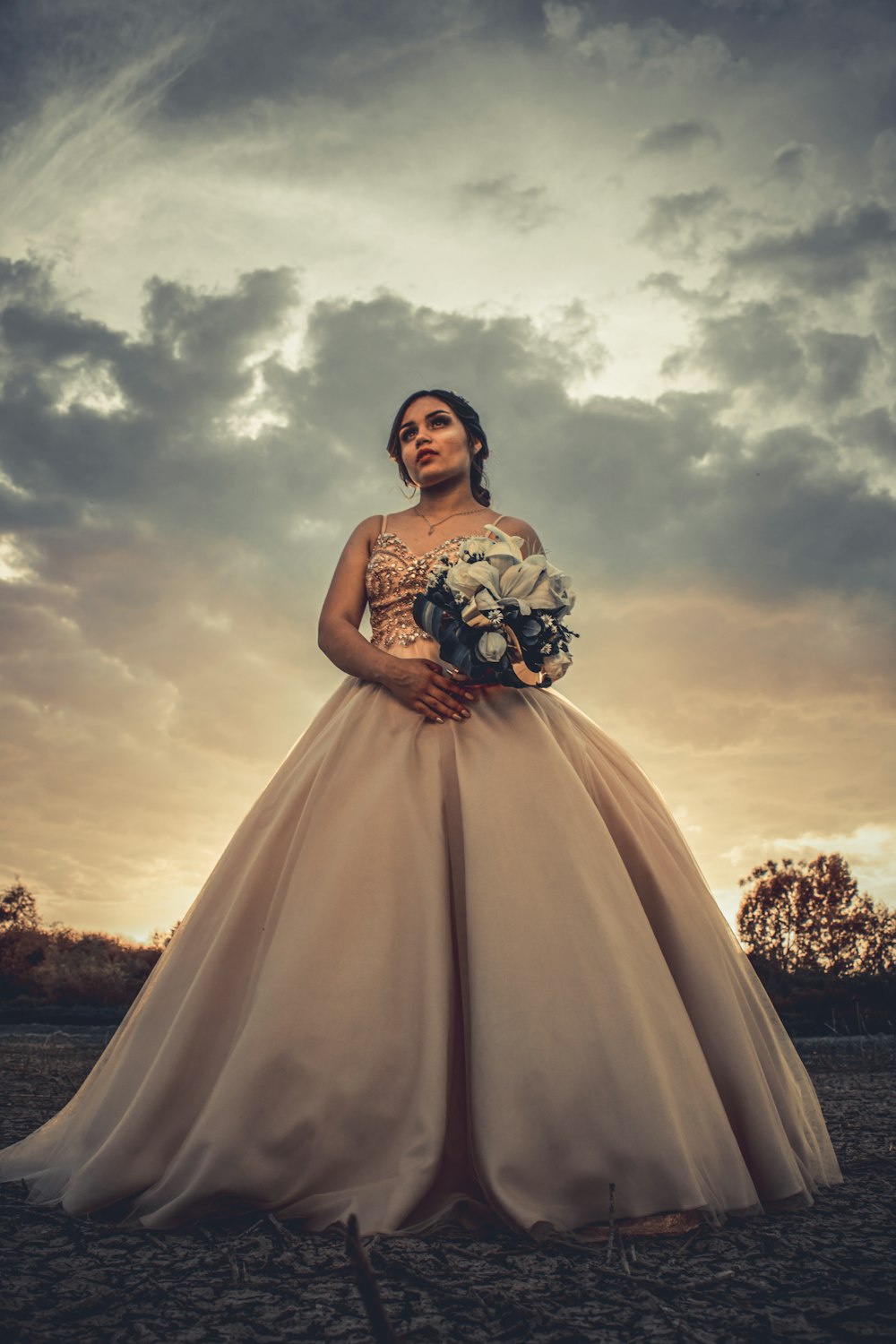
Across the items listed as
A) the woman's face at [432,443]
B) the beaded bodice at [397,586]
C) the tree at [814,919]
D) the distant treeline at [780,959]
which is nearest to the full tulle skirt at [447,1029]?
the beaded bodice at [397,586]

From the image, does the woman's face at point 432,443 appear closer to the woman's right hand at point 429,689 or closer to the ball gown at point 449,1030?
the woman's right hand at point 429,689

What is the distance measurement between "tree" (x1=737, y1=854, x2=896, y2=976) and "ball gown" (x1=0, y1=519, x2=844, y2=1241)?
401 inches

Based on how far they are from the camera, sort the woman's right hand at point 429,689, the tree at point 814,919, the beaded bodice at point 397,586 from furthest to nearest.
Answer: the tree at point 814,919
the beaded bodice at point 397,586
the woman's right hand at point 429,689

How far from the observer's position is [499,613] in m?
2.74

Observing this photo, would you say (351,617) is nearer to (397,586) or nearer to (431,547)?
(397,586)

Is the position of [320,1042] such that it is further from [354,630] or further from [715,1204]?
[354,630]

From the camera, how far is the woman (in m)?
2.17

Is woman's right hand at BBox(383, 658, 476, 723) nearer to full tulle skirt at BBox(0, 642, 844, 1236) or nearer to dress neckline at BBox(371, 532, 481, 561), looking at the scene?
full tulle skirt at BBox(0, 642, 844, 1236)

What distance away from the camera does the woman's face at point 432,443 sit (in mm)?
3850

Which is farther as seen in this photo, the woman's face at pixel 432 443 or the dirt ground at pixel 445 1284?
the woman's face at pixel 432 443

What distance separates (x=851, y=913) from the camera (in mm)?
13922

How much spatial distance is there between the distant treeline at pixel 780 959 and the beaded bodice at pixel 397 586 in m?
6.03

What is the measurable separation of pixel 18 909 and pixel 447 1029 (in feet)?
46.4

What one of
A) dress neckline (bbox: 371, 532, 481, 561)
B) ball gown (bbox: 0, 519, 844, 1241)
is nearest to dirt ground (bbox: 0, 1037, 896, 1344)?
ball gown (bbox: 0, 519, 844, 1241)
